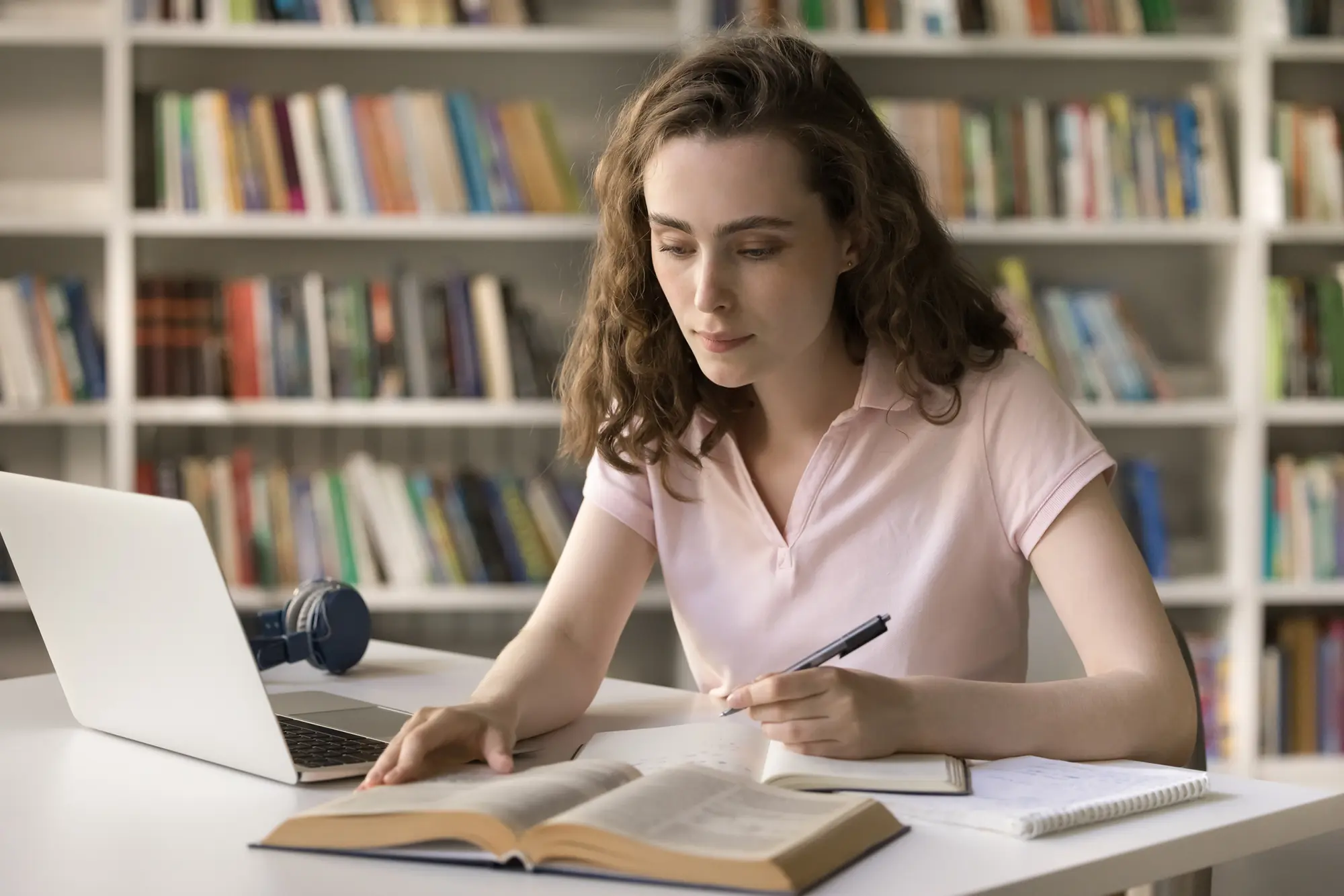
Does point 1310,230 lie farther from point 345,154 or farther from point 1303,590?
point 345,154

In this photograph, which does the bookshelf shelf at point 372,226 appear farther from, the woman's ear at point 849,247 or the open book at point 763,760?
the open book at point 763,760

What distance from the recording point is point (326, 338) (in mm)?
2904

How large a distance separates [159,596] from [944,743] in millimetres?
569

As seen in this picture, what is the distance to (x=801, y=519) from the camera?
1488mm

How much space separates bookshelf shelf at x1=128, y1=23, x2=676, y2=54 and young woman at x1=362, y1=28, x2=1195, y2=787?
139 centimetres

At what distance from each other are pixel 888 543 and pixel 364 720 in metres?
0.53

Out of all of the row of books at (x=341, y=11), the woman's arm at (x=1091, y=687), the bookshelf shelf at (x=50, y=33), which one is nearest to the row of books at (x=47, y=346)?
the bookshelf shelf at (x=50, y=33)

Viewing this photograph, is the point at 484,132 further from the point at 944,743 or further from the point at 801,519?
the point at 944,743

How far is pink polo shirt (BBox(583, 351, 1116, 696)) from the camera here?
1450 millimetres

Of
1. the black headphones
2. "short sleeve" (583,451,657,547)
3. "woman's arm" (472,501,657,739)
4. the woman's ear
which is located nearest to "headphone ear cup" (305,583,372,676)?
the black headphones

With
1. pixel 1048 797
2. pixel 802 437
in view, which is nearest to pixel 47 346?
pixel 802 437

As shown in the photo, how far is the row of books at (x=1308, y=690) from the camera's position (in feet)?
10.2

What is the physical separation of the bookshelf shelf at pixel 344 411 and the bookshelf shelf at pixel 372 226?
32 centimetres

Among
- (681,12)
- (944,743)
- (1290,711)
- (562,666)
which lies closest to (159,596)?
(562,666)
